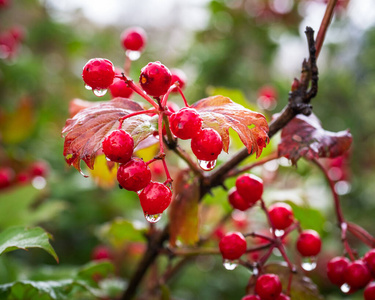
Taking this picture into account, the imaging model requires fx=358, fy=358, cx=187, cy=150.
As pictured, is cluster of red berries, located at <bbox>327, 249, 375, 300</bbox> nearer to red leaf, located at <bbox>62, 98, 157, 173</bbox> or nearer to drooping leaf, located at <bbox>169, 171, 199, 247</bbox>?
drooping leaf, located at <bbox>169, 171, 199, 247</bbox>

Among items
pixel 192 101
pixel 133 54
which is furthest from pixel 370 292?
pixel 192 101

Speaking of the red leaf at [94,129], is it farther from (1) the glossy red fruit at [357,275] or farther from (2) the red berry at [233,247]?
(1) the glossy red fruit at [357,275]

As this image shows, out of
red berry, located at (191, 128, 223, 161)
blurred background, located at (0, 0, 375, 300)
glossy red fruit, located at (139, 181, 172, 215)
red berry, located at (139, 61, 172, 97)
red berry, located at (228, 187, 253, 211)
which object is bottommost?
blurred background, located at (0, 0, 375, 300)

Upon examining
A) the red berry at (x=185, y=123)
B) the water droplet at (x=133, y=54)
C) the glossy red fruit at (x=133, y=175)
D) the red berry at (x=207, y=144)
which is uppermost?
the red berry at (x=185, y=123)

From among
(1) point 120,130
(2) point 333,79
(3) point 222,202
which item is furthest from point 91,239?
(2) point 333,79

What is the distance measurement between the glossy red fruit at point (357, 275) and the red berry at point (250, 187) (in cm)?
25

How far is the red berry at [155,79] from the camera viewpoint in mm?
608

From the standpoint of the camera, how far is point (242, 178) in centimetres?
81

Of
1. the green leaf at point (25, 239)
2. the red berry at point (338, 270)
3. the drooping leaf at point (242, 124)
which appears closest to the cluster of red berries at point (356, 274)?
the red berry at point (338, 270)

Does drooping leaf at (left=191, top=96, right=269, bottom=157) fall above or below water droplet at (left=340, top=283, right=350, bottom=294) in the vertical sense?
above

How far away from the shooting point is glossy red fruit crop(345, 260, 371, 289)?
77 centimetres

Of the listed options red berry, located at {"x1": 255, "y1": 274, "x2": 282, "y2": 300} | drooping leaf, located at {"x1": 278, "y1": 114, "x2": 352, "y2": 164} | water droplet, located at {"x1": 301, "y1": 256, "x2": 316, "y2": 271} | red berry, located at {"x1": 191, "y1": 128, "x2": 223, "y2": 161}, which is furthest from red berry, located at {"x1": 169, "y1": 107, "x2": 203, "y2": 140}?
water droplet, located at {"x1": 301, "y1": 256, "x2": 316, "y2": 271}

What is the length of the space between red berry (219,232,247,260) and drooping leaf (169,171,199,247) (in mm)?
87

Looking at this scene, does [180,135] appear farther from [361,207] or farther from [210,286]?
[361,207]
